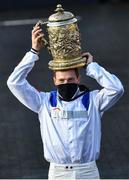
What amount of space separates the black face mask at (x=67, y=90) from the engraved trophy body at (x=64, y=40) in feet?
0.48

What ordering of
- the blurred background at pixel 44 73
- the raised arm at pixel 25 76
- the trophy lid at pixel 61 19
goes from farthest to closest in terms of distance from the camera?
1. the blurred background at pixel 44 73
2. the raised arm at pixel 25 76
3. the trophy lid at pixel 61 19

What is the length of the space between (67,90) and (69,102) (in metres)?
0.12

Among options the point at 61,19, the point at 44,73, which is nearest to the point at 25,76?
the point at 61,19

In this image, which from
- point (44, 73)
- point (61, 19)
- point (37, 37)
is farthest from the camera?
point (44, 73)

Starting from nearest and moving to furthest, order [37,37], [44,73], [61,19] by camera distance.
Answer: [61,19]
[37,37]
[44,73]

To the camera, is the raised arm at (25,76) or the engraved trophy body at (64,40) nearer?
the engraved trophy body at (64,40)

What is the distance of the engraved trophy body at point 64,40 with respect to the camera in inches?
205

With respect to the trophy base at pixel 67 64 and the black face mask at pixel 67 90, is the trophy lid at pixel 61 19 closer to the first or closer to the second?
the trophy base at pixel 67 64

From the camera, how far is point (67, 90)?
5.27 meters

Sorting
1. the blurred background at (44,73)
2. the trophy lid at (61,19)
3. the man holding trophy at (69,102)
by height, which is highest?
the trophy lid at (61,19)

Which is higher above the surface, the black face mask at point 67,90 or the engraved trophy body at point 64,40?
the engraved trophy body at point 64,40

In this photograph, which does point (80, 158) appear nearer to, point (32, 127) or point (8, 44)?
point (32, 127)

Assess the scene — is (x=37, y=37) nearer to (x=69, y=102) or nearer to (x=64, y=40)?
(x=64, y=40)

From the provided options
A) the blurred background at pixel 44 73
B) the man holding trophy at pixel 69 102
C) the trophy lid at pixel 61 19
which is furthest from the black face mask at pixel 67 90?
the blurred background at pixel 44 73
